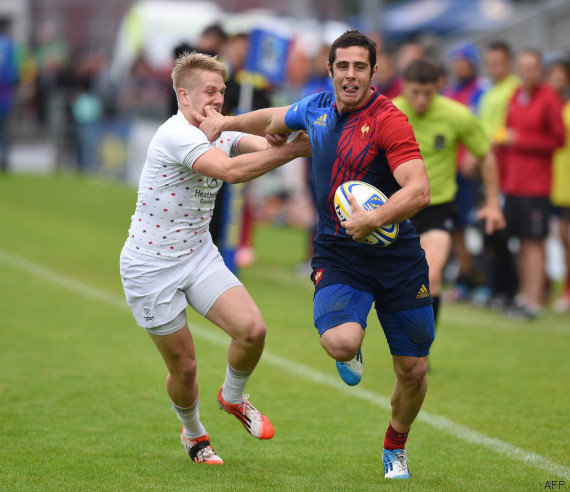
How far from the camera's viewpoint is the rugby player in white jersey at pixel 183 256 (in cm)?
535

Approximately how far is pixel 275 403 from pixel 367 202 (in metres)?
2.54

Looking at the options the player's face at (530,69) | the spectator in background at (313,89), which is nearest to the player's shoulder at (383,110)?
the player's face at (530,69)

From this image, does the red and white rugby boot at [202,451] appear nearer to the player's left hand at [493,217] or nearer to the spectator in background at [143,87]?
the player's left hand at [493,217]

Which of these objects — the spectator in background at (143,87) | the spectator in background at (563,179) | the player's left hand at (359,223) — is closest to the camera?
the player's left hand at (359,223)

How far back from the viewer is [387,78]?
12047 mm

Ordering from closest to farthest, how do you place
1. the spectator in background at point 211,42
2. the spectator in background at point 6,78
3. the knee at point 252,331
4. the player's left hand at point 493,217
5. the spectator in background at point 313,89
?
the knee at point 252,331
the player's left hand at point 493,217
the spectator in background at point 211,42
the spectator in background at point 313,89
the spectator in background at point 6,78

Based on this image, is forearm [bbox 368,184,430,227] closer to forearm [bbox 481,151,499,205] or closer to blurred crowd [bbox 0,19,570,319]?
forearm [bbox 481,151,499,205]

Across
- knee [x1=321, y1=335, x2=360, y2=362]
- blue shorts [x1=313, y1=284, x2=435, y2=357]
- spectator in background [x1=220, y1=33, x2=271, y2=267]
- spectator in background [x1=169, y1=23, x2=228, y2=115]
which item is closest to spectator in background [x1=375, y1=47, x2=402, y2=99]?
spectator in background [x1=220, y1=33, x2=271, y2=267]

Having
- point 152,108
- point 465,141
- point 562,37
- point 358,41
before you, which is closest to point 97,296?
point 465,141

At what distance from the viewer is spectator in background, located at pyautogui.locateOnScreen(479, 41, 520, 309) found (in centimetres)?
1095

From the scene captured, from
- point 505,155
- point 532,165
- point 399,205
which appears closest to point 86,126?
point 505,155

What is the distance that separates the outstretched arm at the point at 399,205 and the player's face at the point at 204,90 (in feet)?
3.64

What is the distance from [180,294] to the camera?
5.44 metres

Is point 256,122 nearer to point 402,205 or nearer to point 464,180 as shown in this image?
point 402,205
